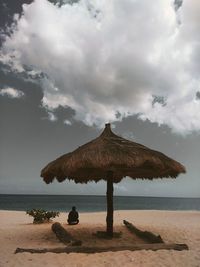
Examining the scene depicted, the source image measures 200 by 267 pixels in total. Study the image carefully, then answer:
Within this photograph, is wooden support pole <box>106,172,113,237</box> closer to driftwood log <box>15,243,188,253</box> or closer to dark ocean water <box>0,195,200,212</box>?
driftwood log <box>15,243,188,253</box>

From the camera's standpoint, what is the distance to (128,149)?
11.0m

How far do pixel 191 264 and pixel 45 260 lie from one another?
10.3 ft

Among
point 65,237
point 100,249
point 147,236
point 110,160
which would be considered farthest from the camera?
point 147,236

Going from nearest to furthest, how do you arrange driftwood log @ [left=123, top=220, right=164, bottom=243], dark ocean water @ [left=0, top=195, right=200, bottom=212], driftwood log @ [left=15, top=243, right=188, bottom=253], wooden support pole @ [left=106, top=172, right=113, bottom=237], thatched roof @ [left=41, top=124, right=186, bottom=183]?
driftwood log @ [left=15, top=243, right=188, bottom=253] → thatched roof @ [left=41, top=124, right=186, bottom=183] → driftwood log @ [left=123, top=220, right=164, bottom=243] → wooden support pole @ [left=106, top=172, right=113, bottom=237] → dark ocean water @ [left=0, top=195, right=200, bottom=212]

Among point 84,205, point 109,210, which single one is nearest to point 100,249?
point 109,210

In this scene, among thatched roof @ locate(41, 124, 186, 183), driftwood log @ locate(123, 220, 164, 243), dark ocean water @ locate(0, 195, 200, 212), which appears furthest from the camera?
dark ocean water @ locate(0, 195, 200, 212)

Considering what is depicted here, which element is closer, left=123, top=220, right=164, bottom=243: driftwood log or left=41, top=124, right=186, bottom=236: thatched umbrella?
left=41, top=124, right=186, bottom=236: thatched umbrella

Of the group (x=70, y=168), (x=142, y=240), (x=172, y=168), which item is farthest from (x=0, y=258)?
A: (x=172, y=168)

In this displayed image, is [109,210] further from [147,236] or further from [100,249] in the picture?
[100,249]

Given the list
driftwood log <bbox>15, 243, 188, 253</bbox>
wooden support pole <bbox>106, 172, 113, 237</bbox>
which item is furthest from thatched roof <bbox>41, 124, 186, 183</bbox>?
driftwood log <bbox>15, 243, 188, 253</bbox>

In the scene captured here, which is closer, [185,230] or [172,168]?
[172,168]

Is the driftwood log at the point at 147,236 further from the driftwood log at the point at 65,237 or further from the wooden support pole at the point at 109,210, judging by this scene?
the driftwood log at the point at 65,237

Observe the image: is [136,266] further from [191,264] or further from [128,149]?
[128,149]

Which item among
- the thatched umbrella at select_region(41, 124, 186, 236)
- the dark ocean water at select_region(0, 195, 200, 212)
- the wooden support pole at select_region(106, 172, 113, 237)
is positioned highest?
the dark ocean water at select_region(0, 195, 200, 212)
